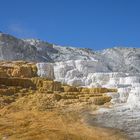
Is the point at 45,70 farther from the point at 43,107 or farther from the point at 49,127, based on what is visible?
the point at 49,127

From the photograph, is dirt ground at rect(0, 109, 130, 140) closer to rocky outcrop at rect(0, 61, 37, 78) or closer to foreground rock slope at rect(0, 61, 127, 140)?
foreground rock slope at rect(0, 61, 127, 140)

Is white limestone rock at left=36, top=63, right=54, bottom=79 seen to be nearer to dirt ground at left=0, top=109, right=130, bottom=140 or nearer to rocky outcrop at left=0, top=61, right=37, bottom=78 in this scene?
rocky outcrop at left=0, top=61, right=37, bottom=78

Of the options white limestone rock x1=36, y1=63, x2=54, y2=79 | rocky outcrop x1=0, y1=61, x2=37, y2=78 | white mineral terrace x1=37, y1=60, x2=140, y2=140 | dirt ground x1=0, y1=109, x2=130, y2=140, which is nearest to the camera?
dirt ground x1=0, y1=109, x2=130, y2=140

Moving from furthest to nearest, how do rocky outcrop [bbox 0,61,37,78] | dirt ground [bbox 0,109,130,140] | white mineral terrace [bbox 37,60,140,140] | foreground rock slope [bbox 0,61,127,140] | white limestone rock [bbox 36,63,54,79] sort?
1. white limestone rock [bbox 36,63,54,79]
2. rocky outcrop [bbox 0,61,37,78]
3. white mineral terrace [bbox 37,60,140,140]
4. foreground rock slope [bbox 0,61,127,140]
5. dirt ground [bbox 0,109,130,140]

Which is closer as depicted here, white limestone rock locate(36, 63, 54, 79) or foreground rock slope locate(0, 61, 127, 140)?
foreground rock slope locate(0, 61, 127, 140)

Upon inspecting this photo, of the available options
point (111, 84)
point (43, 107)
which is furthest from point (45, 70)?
point (43, 107)

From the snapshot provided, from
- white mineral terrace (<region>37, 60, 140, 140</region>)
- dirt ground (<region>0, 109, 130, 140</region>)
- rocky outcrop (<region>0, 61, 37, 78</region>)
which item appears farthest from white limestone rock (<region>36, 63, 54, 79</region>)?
dirt ground (<region>0, 109, 130, 140</region>)

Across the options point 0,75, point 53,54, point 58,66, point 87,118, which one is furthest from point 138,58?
point 87,118

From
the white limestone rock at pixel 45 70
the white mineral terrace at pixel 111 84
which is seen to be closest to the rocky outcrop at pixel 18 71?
the white limestone rock at pixel 45 70

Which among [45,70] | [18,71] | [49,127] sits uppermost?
[45,70]

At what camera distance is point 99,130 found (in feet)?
79.4

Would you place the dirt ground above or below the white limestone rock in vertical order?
below

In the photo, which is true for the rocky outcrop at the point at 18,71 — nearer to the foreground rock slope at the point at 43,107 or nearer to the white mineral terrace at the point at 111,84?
the foreground rock slope at the point at 43,107

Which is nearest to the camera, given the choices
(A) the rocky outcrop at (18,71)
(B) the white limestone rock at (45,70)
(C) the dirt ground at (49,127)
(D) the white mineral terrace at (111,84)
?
(C) the dirt ground at (49,127)
